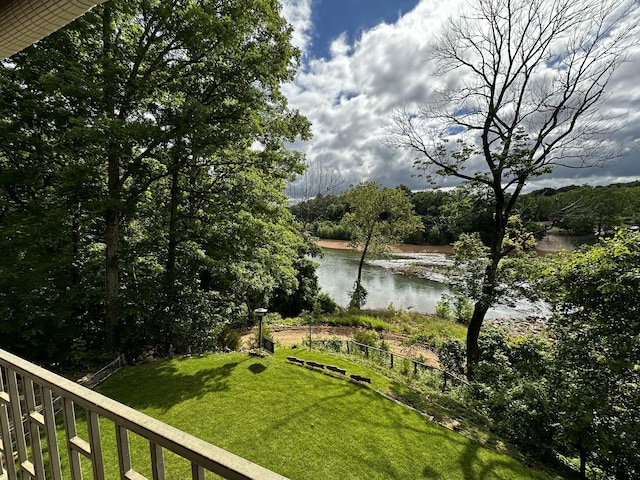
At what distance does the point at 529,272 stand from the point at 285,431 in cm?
584

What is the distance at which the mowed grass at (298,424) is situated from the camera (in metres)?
3.67

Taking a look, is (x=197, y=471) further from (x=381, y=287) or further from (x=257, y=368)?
(x=381, y=287)

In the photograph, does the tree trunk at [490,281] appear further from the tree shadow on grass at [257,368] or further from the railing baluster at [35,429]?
the railing baluster at [35,429]

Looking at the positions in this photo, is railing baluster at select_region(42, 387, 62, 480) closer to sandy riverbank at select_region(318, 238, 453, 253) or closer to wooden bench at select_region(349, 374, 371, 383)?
wooden bench at select_region(349, 374, 371, 383)

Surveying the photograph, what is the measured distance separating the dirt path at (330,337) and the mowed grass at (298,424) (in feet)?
14.1

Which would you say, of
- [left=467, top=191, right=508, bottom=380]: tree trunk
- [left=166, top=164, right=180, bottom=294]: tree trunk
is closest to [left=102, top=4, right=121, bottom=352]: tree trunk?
[left=166, top=164, right=180, bottom=294]: tree trunk

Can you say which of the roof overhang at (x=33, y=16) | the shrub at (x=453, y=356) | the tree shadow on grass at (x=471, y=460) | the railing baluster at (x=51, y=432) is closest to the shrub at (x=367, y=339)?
the shrub at (x=453, y=356)

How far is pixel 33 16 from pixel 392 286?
22688 millimetres

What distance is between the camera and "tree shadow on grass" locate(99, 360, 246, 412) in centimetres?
481

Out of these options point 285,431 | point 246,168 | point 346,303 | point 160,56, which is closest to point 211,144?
point 246,168

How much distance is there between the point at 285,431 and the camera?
4.18 meters

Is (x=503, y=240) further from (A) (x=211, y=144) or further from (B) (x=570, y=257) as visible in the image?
(A) (x=211, y=144)

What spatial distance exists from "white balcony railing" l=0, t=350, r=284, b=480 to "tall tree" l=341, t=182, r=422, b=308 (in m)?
17.6

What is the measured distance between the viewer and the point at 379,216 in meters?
19.9
